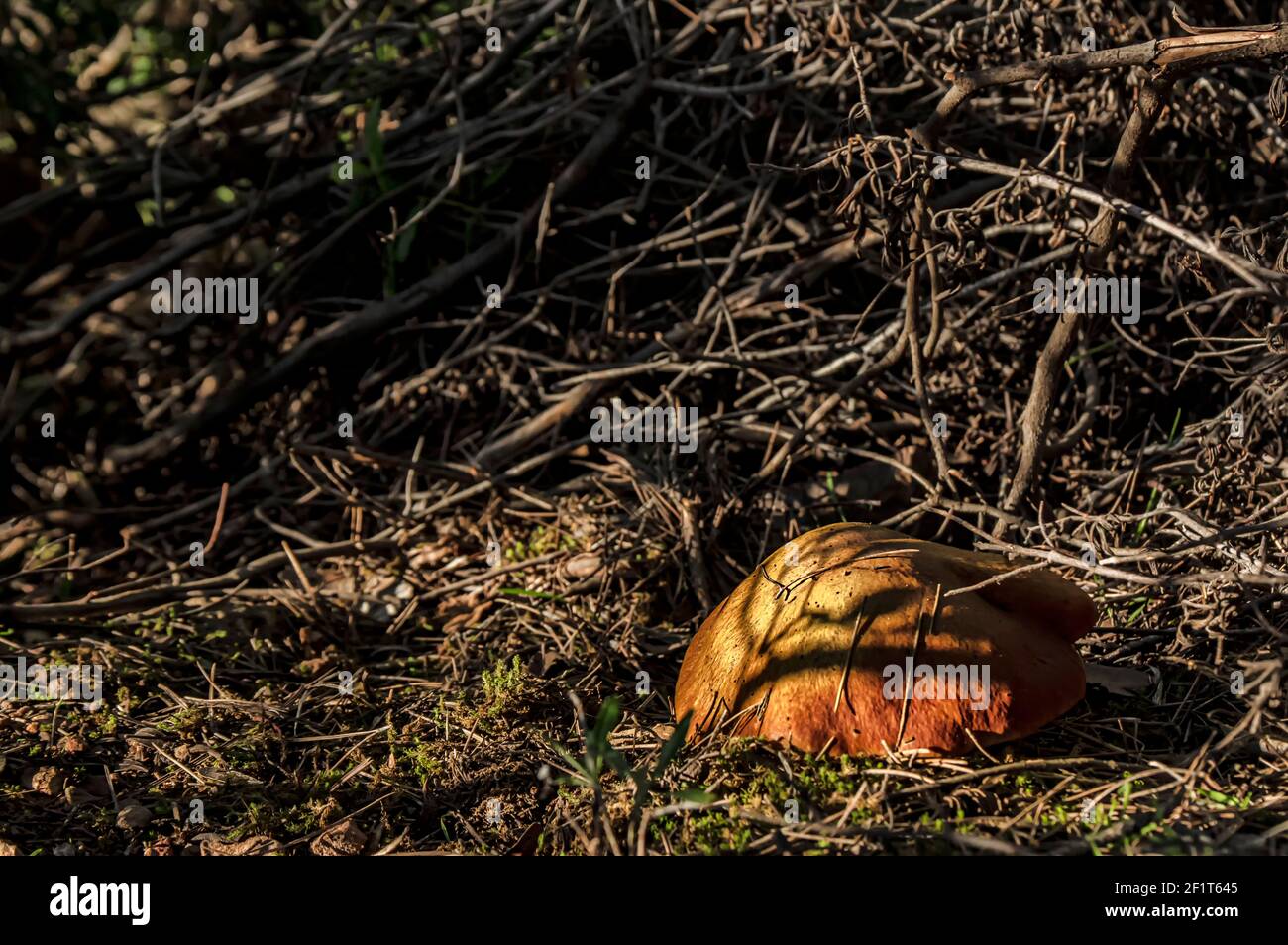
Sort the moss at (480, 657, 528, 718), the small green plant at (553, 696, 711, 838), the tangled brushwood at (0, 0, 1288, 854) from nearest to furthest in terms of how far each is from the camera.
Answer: the small green plant at (553, 696, 711, 838) < the tangled brushwood at (0, 0, 1288, 854) < the moss at (480, 657, 528, 718)

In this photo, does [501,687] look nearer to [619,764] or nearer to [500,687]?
[500,687]

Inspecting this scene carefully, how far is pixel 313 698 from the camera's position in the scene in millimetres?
3086

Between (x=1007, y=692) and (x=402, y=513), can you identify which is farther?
(x=402, y=513)

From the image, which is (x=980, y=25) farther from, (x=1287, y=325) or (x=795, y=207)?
(x=1287, y=325)

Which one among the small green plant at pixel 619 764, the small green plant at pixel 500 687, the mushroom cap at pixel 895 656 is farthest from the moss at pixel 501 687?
the small green plant at pixel 619 764

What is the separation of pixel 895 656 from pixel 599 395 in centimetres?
198

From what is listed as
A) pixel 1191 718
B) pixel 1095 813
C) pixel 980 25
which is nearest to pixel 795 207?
pixel 980 25

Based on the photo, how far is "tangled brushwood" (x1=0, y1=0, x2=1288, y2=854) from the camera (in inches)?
96.8

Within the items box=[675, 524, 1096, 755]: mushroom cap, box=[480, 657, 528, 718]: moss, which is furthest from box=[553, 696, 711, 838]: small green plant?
box=[480, 657, 528, 718]: moss

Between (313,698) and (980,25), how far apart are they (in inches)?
130

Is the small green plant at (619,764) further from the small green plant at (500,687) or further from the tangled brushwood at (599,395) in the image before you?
the small green plant at (500,687)

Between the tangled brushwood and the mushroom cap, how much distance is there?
89 mm

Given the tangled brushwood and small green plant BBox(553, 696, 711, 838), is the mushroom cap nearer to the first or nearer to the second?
the tangled brushwood

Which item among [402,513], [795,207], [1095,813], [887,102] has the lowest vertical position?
[1095,813]
